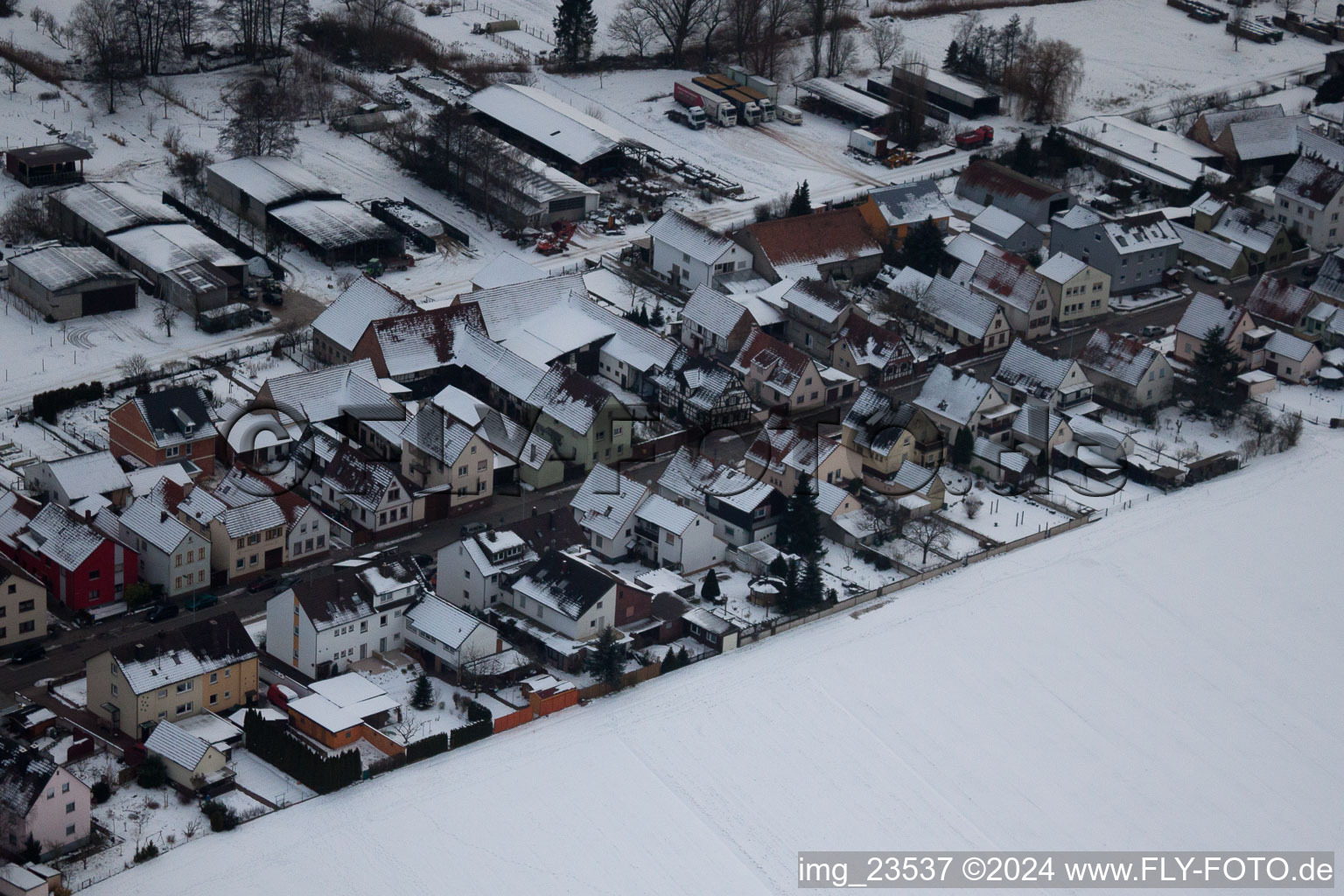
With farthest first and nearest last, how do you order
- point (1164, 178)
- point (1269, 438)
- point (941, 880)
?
point (1164, 178), point (1269, 438), point (941, 880)

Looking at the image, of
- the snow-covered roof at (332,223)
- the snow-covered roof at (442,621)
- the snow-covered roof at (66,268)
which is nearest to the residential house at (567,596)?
the snow-covered roof at (442,621)

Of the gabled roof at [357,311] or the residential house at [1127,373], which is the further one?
the residential house at [1127,373]

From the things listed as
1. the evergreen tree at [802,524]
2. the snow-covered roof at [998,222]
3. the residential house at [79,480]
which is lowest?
the residential house at [79,480]

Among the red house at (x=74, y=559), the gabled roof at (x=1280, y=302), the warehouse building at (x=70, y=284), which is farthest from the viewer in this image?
the gabled roof at (x=1280, y=302)

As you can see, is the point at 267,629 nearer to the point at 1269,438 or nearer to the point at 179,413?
the point at 179,413

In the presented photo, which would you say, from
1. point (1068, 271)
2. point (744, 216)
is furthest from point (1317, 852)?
point (744, 216)

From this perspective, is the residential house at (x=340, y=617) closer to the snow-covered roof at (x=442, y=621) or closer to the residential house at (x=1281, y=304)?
the snow-covered roof at (x=442, y=621)
